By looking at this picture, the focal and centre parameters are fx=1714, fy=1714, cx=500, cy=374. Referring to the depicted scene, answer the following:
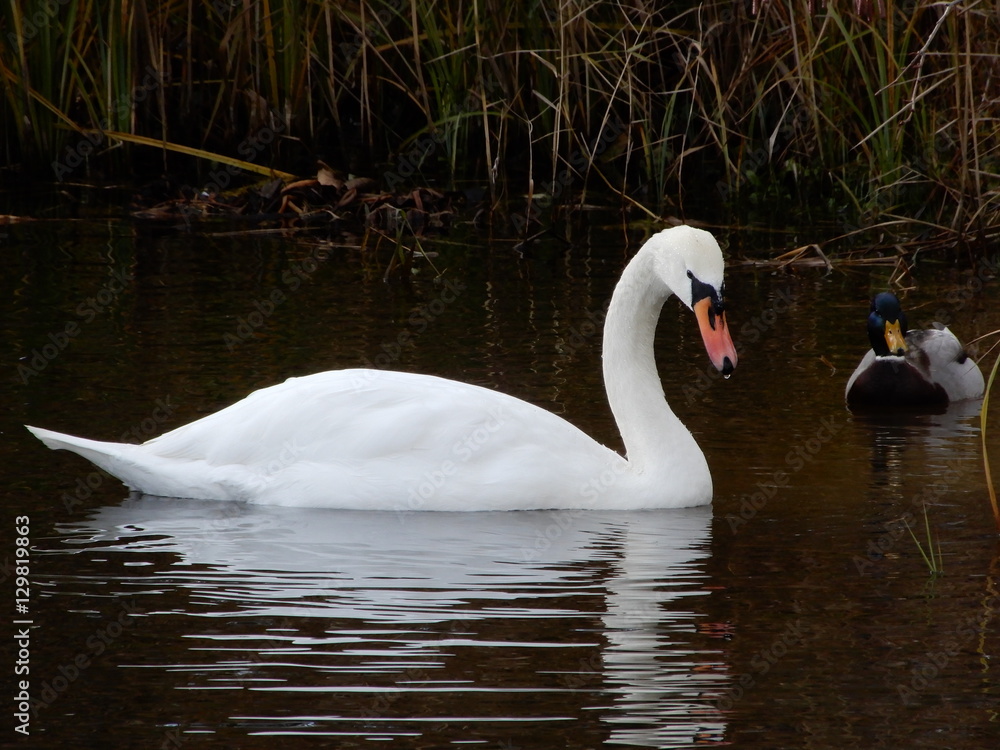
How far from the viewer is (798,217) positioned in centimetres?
1375

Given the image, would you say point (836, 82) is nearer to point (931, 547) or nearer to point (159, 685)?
point (931, 547)

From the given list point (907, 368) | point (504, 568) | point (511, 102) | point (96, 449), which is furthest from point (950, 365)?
point (511, 102)

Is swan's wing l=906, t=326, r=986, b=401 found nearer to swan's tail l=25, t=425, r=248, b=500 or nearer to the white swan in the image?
the white swan

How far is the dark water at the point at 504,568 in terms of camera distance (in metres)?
4.68

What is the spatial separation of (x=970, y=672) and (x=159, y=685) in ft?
7.70

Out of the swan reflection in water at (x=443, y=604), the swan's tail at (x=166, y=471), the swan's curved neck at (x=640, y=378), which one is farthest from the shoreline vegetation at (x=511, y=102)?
the swan reflection in water at (x=443, y=604)

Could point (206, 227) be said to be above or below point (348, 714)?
above

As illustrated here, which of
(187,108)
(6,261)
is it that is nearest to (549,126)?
(187,108)

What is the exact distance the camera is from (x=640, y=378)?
23.7ft

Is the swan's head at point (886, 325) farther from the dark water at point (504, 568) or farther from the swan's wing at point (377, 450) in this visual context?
the swan's wing at point (377, 450)

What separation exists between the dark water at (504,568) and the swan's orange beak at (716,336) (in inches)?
26.1

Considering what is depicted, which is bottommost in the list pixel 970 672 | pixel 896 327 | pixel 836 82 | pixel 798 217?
pixel 970 672

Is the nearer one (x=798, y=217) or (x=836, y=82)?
(x=836, y=82)

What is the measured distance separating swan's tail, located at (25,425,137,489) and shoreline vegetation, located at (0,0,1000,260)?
512 cm
